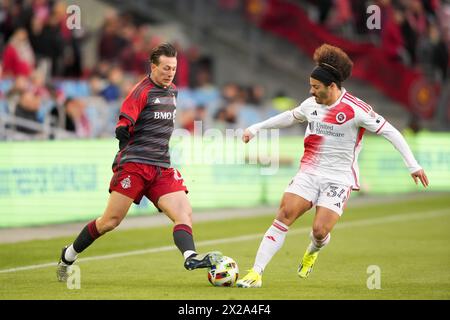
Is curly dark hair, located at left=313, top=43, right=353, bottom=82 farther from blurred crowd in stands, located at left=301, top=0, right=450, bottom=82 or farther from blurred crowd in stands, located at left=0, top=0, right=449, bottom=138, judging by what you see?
blurred crowd in stands, located at left=301, top=0, right=450, bottom=82

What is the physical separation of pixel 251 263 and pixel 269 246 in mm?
2056

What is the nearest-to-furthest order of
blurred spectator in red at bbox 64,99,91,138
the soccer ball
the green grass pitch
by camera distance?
the green grass pitch → the soccer ball → blurred spectator in red at bbox 64,99,91,138

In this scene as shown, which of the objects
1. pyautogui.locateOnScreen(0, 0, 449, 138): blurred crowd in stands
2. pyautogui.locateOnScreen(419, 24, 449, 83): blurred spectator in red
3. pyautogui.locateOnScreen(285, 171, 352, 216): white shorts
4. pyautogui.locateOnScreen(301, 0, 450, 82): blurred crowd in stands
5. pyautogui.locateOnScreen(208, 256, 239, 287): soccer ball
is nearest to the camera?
pyautogui.locateOnScreen(208, 256, 239, 287): soccer ball

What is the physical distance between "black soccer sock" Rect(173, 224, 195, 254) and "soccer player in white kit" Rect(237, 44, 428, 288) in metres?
0.57

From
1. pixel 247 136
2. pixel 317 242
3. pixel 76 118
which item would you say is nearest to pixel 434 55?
pixel 76 118

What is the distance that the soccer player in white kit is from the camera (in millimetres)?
10102

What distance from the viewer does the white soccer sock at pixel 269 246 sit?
10133mm

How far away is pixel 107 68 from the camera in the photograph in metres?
22.3

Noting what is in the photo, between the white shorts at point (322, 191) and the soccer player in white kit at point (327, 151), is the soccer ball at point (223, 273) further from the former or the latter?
the white shorts at point (322, 191)

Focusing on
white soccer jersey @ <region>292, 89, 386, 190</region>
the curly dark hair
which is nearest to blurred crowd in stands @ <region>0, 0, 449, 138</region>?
white soccer jersey @ <region>292, 89, 386, 190</region>

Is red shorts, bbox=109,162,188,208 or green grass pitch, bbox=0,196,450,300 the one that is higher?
red shorts, bbox=109,162,188,208

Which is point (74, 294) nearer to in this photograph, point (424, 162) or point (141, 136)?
point (141, 136)

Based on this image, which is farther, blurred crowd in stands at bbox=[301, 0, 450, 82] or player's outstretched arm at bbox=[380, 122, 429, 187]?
blurred crowd in stands at bbox=[301, 0, 450, 82]

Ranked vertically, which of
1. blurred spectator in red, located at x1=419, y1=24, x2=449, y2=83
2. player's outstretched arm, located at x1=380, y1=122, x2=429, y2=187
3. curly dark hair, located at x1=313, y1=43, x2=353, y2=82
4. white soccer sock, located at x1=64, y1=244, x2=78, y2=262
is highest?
blurred spectator in red, located at x1=419, y1=24, x2=449, y2=83
